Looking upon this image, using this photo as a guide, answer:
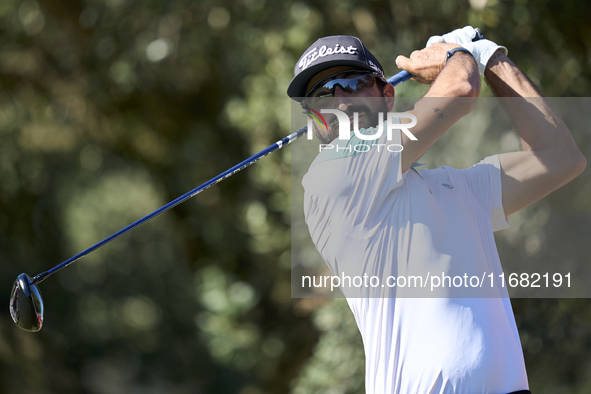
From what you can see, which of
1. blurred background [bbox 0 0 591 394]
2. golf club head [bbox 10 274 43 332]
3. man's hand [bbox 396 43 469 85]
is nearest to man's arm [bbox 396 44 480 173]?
man's hand [bbox 396 43 469 85]

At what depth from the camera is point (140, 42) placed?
4387 millimetres

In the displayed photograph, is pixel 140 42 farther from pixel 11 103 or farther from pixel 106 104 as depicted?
pixel 11 103

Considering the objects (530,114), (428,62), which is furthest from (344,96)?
(530,114)

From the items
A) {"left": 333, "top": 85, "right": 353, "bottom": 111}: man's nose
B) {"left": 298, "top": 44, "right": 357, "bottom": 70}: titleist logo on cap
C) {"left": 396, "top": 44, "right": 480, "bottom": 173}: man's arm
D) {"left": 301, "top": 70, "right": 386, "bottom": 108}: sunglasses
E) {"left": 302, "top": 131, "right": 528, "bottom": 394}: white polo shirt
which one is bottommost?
{"left": 302, "top": 131, "right": 528, "bottom": 394}: white polo shirt

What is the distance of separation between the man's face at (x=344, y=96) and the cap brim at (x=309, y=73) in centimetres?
1

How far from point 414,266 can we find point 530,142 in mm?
525

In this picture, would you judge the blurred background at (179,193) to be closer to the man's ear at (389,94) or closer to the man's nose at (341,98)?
the man's ear at (389,94)

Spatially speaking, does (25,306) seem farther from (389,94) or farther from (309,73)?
(389,94)

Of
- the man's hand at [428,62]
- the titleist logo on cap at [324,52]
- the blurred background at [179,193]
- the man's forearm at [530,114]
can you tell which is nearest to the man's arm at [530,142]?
the man's forearm at [530,114]

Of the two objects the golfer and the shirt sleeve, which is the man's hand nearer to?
the golfer

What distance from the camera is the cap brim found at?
63.9 inches

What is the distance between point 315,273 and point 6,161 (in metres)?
2.63

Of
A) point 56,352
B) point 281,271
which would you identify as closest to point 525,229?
point 281,271

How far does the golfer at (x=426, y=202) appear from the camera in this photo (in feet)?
4.42
